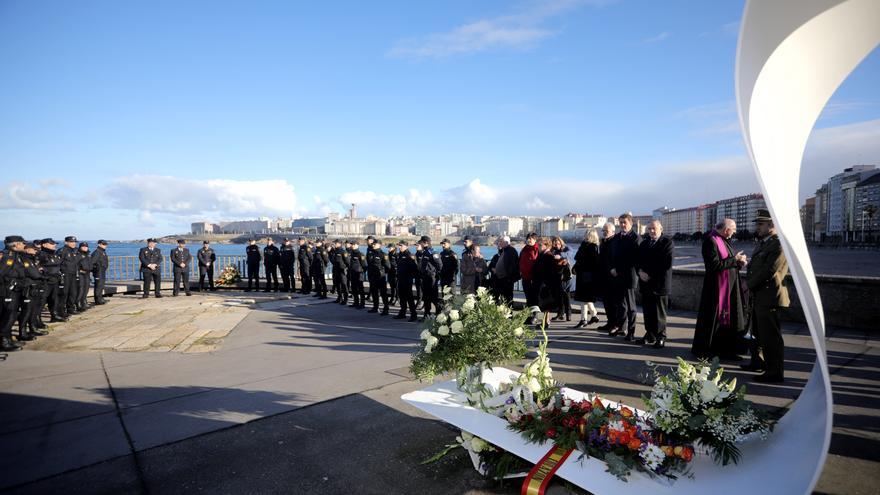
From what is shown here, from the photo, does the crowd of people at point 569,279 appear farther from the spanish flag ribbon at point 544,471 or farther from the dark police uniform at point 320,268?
the spanish flag ribbon at point 544,471

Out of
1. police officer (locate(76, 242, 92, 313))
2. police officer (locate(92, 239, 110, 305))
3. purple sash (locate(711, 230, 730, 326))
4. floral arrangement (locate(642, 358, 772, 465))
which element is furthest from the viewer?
police officer (locate(92, 239, 110, 305))

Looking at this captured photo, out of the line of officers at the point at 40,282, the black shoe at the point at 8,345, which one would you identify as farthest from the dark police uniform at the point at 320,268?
the black shoe at the point at 8,345

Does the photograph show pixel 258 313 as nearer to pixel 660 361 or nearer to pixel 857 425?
pixel 660 361

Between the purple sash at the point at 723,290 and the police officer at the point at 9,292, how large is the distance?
Answer: 40.0ft

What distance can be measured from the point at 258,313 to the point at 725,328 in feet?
35.5

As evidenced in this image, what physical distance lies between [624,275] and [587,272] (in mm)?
1126

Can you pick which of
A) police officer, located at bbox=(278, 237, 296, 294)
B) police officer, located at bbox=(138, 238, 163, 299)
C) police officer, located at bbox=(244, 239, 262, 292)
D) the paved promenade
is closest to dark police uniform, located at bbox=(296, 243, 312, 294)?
police officer, located at bbox=(278, 237, 296, 294)

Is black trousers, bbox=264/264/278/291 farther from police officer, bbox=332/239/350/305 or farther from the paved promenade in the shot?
the paved promenade

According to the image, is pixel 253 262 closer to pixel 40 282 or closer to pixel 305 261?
pixel 305 261

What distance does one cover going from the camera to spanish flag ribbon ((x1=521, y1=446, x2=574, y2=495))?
276cm

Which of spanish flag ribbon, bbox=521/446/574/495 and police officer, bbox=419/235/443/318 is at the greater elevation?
police officer, bbox=419/235/443/318

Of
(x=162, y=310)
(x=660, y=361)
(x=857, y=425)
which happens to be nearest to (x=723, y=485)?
(x=857, y=425)

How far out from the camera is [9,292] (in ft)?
Result: 28.1

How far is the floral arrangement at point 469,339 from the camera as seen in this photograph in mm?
3828
